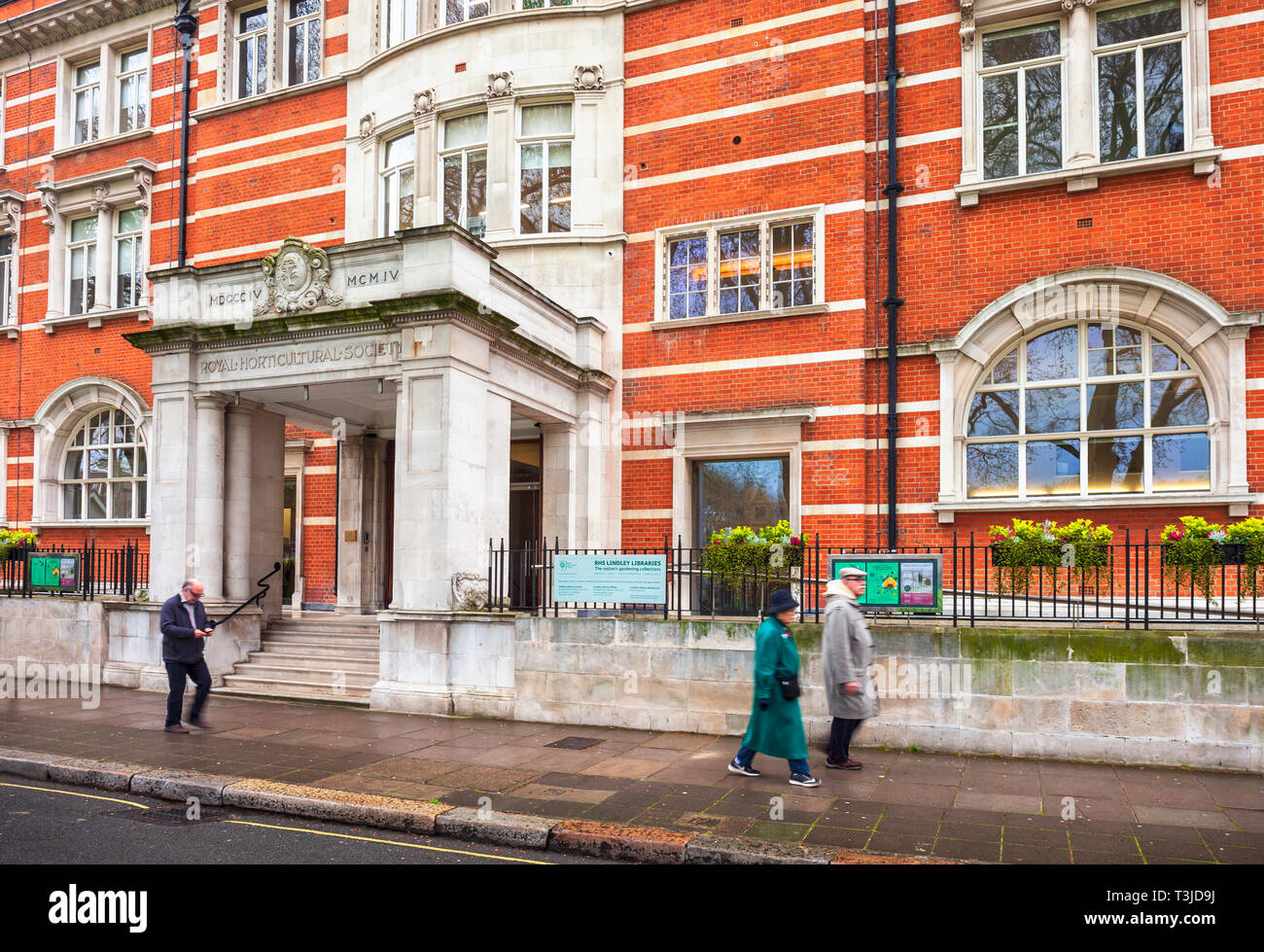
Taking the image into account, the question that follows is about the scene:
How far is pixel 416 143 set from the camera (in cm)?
1708

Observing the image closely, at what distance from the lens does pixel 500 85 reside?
16.2 meters

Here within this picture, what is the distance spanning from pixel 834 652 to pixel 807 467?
21.1 feet

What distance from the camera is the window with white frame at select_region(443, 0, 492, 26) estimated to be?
17.0 meters

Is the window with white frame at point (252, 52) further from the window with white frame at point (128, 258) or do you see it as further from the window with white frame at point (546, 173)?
the window with white frame at point (546, 173)

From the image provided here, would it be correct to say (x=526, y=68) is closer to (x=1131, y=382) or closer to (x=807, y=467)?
(x=807, y=467)

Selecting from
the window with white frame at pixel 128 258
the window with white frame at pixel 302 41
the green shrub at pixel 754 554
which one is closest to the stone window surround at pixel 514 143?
the window with white frame at pixel 302 41

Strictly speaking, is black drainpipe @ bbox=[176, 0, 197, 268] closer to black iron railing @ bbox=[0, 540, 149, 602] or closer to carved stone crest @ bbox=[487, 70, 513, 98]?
black iron railing @ bbox=[0, 540, 149, 602]

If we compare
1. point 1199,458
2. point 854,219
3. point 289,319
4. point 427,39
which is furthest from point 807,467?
point 427,39

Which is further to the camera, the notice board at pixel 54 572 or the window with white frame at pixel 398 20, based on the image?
the window with white frame at pixel 398 20

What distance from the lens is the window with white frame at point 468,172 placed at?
16672mm

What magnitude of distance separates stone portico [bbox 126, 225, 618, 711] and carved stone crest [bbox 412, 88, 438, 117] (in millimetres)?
5140

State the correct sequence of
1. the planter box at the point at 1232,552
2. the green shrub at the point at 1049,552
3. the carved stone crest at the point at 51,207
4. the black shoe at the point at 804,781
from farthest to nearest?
the carved stone crest at the point at 51,207 → the green shrub at the point at 1049,552 → the planter box at the point at 1232,552 → the black shoe at the point at 804,781

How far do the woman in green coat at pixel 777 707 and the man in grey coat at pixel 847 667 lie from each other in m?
0.45

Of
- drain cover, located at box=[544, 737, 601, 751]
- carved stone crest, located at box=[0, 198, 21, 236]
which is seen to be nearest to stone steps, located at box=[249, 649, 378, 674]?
drain cover, located at box=[544, 737, 601, 751]
